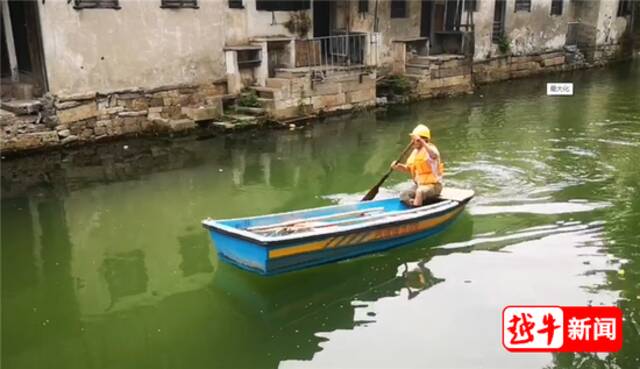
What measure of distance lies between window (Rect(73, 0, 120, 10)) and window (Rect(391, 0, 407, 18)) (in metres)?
8.68

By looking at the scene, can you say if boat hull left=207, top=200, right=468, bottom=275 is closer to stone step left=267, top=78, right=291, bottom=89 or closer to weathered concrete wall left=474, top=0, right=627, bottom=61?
stone step left=267, top=78, right=291, bottom=89

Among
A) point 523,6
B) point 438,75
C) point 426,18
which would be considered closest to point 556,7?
point 523,6

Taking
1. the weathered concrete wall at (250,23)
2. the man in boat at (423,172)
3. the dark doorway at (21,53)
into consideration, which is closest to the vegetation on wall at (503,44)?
the weathered concrete wall at (250,23)

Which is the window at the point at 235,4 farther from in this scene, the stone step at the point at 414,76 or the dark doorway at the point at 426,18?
the dark doorway at the point at 426,18

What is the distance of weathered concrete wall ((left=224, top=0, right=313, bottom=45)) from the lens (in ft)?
48.5

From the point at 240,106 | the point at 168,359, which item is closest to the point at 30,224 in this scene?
the point at 168,359

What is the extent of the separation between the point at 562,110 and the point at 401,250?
37.3 ft

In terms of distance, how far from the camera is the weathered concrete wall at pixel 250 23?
14789 mm

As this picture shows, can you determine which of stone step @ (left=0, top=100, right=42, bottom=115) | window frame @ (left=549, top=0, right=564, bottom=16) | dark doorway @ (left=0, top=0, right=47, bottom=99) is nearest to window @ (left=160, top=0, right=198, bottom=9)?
dark doorway @ (left=0, top=0, right=47, bottom=99)

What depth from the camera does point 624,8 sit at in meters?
27.2

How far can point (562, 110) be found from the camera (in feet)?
55.9

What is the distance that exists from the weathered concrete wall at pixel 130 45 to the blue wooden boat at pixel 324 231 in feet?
24.4

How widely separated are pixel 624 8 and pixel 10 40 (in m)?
25.4

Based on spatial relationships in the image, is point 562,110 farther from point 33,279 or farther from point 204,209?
point 33,279
